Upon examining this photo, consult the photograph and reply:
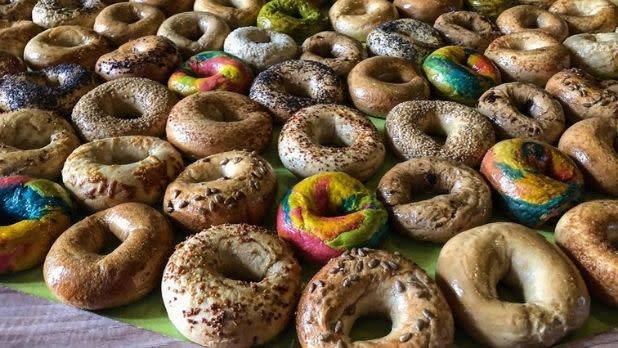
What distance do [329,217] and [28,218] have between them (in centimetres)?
112

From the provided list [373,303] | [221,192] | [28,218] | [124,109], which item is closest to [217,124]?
[221,192]

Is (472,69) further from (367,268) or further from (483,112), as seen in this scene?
(367,268)

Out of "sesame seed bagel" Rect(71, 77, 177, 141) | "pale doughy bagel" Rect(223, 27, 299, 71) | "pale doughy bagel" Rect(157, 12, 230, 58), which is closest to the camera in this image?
"sesame seed bagel" Rect(71, 77, 177, 141)

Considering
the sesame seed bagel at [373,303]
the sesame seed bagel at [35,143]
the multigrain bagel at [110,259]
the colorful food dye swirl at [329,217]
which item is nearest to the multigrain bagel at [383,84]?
the colorful food dye swirl at [329,217]

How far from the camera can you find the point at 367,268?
186 cm

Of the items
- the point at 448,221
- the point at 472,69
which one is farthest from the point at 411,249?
the point at 472,69

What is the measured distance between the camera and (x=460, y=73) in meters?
2.91

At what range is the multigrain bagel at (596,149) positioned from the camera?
2.38m

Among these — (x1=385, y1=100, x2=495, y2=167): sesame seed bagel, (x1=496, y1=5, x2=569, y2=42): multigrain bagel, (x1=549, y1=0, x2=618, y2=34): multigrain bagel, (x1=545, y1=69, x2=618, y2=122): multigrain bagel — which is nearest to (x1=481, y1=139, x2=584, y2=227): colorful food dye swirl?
(x1=385, y1=100, x2=495, y2=167): sesame seed bagel

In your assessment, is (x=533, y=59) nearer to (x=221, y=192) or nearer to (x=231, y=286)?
(x=221, y=192)

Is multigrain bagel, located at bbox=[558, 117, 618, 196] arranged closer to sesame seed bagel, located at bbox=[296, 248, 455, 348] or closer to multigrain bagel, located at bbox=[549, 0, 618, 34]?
sesame seed bagel, located at bbox=[296, 248, 455, 348]

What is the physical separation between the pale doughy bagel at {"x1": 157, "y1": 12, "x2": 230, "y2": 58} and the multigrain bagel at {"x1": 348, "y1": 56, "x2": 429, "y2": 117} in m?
0.85

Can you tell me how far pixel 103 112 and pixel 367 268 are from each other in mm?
1544

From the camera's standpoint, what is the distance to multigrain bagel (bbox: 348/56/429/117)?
111 inches
